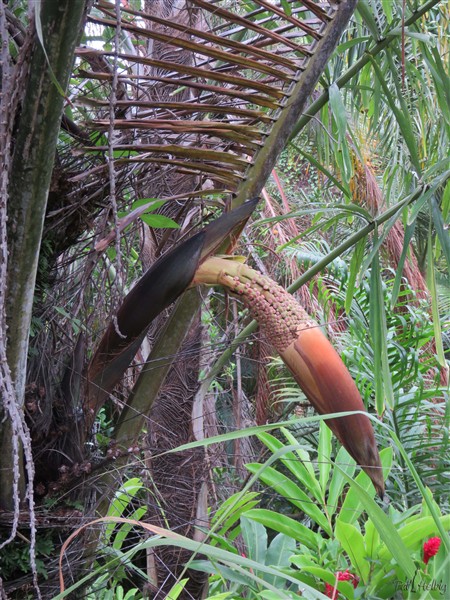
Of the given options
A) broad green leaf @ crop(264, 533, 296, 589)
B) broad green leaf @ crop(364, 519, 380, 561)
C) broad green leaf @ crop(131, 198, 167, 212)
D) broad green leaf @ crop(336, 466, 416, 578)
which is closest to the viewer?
broad green leaf @ crop(336, 466, 416, 578)

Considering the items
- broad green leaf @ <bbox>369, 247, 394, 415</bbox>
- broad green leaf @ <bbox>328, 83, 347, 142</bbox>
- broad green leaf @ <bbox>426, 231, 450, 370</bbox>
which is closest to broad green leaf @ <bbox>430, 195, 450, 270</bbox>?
broad green leaf @ <bbox>426, 231, 450, 370</bbox>

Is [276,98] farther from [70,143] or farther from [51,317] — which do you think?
[51,317]

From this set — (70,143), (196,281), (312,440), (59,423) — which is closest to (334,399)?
(196,281)

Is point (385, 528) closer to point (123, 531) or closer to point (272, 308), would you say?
point (272, 308)

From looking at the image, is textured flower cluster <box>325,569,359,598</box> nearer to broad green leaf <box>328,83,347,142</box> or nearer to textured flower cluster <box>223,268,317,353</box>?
textured flower cluster <box>223,268,317,353</box>

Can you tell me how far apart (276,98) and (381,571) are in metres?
0.69

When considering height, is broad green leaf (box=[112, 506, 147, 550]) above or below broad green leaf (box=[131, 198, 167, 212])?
below

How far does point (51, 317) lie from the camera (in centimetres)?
83

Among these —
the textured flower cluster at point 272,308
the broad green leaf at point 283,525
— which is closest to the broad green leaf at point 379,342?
the broad green leaf at point 283,525

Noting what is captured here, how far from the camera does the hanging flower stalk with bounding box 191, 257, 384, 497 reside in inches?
24.6

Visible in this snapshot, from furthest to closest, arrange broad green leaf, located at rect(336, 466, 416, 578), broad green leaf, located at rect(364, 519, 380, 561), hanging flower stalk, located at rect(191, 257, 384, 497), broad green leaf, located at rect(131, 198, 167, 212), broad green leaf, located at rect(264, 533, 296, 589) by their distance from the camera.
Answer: broad green leaf, located at rect(264, 533, 296, 589)
broad green leaf, located at rect(364, 519, 380, 561)
broad green leaf, located at rect(131, 198, 167, 212)
hanging flower stalk, located at rect(191, 257, 384, 497)
broad green leaf, located at rect(336, 466, 416, 578)

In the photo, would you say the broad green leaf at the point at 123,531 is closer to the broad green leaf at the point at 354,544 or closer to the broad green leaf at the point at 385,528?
the broad green leaf at the point at 354,544

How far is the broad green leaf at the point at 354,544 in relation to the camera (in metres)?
0.84

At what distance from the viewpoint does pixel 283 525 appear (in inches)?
37.1
